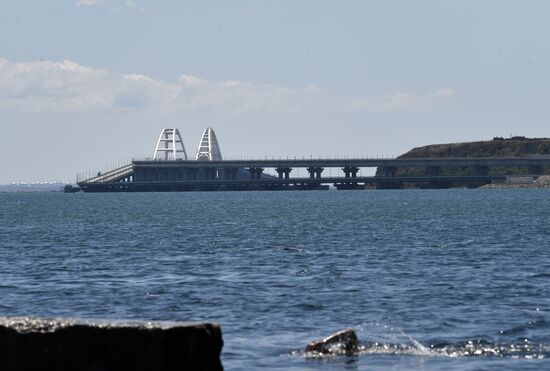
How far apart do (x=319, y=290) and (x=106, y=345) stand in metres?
22.7

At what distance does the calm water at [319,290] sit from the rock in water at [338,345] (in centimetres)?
39

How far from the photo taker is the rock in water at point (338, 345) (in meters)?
25.8

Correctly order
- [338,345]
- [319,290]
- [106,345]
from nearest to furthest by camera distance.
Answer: [106,345] < [338,345] < [319,290]

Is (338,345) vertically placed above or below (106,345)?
below

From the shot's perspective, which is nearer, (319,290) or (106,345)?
(106,345)

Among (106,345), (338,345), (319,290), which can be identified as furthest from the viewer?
(319,290)

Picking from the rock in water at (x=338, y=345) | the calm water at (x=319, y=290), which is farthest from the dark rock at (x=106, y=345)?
the rock in water at (x=338, y=345)

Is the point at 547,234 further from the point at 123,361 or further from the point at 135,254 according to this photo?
the point at 123,361

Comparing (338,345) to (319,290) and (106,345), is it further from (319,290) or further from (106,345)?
(319,290)

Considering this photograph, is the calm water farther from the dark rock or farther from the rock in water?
Result: the dark rock

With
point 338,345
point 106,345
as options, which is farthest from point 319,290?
point 106,345

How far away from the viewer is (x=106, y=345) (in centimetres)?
1736

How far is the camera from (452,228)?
8988cm

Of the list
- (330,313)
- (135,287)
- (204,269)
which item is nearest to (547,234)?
(204,269)
